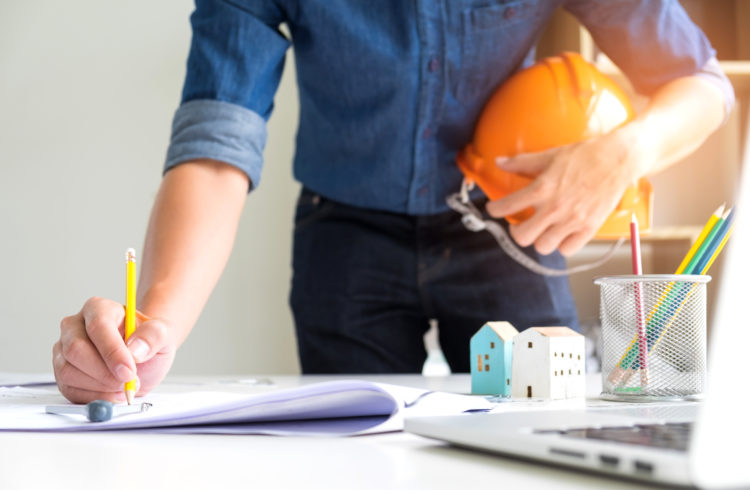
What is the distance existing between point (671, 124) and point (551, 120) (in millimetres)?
143

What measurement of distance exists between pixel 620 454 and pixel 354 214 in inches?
34.5

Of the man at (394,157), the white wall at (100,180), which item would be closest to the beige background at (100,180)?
the white wall at (100,180)

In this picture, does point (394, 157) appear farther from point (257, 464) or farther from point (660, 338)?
point (257, 464)

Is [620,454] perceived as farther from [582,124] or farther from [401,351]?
[401,351]

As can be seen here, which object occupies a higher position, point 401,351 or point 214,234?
point 214,234

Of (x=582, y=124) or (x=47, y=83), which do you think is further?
(x=47, y=83)

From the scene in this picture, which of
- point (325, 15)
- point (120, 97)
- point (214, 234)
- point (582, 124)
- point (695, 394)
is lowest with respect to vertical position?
point (695, 394)

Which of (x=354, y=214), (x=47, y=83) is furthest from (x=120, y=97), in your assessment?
(x=354, y=214)

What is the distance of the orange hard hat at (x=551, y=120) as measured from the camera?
996 millimetres

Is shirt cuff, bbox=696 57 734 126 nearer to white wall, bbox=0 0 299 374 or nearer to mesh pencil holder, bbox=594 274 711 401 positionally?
mesh pencil holder, bbox=594 274 711 401

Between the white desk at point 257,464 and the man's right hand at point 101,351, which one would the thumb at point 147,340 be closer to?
the man's right hand at point 101,351

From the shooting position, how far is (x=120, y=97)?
8.07 feet

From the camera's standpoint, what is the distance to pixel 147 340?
0.59m

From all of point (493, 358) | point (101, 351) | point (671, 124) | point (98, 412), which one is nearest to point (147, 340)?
point (101, 351)
